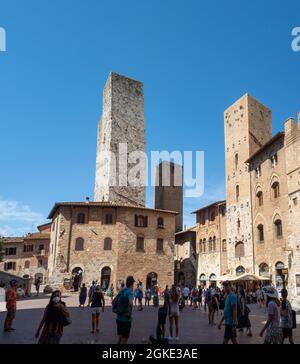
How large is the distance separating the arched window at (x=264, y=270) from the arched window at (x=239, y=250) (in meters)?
2.64

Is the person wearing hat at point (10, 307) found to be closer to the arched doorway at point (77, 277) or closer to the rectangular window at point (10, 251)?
the arched doorway at point (77, 277)

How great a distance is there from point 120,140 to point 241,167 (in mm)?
15456

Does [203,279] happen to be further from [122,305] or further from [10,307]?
[122,305]

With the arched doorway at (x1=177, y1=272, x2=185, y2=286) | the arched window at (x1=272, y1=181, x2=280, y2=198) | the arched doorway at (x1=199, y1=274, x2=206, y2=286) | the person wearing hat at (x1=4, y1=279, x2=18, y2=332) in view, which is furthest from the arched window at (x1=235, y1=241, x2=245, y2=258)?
the person wearing hat at (x1=4, y1=279, x2=18, y2=332)

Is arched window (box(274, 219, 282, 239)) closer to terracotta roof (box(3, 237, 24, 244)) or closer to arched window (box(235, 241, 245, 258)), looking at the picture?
arched window (box(235, 241, 245, 258))

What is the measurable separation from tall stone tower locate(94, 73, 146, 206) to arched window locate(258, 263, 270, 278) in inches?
667

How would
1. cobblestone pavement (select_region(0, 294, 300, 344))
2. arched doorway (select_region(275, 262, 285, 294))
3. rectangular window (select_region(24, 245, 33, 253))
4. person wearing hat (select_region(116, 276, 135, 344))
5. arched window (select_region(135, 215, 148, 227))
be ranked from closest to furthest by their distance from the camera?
person wearing hat (select_region(116, 276, 135, 344)) < cobblestone pavement (select_region(0, 294, 300, 344)) < arched doorway (select_region(275, 262, 285, 294)) < arched window (select_region(135, 215, 148, 227)) < rectangular window (select_region(24, 245, 33, 253))

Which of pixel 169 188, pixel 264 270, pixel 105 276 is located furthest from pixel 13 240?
pixel 264 270

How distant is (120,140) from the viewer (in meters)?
41.4

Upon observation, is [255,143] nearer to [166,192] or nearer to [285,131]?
[285,131]

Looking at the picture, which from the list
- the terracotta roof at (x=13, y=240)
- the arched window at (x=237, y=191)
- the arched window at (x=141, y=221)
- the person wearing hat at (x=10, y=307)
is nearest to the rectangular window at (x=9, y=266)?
the terracotta roof at (x=13, y=240)

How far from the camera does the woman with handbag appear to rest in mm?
6102
